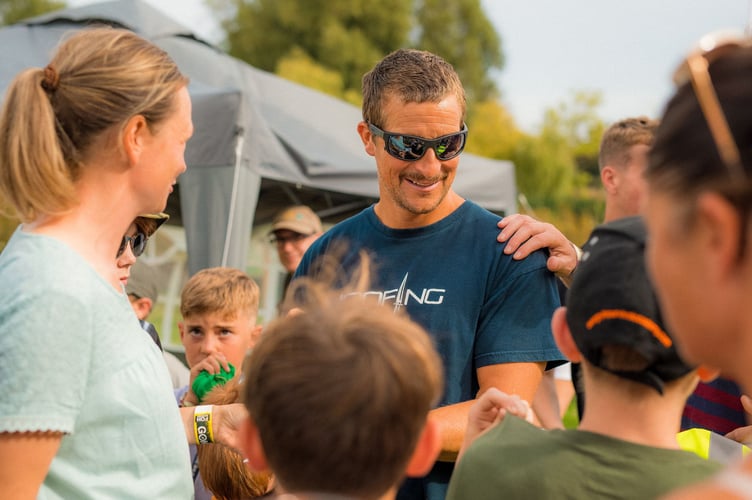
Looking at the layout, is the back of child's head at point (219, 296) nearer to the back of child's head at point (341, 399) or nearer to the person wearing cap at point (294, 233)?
the back of child's head at point (341, 399)

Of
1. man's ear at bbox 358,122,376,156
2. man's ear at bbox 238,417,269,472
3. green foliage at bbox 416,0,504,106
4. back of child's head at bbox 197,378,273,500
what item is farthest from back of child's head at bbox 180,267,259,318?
green foliage at bbox 416,0,504,106

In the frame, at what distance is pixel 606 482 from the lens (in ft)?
5.19

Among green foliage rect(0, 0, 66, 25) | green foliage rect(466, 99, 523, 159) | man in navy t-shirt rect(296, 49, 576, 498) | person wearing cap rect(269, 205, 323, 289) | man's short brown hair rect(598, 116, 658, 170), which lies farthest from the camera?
green foliage rect(0, 0, 66, 25)

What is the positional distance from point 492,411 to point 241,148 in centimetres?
552

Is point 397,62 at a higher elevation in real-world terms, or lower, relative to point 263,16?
lower

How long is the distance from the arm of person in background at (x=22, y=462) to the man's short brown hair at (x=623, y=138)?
123 inches

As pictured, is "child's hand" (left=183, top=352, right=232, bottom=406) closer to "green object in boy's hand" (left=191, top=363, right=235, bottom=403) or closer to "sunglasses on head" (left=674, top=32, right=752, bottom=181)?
"green object in boy's hand" (left=191, top=363, right=235, bottom=403)

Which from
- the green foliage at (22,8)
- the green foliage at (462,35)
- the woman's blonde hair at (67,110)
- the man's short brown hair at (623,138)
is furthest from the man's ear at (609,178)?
the green foliage at (22,8)

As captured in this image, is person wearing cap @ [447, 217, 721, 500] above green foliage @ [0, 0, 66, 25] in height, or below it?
below

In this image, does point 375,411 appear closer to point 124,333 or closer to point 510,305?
point 124,333

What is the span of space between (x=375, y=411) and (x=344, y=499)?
15 cm

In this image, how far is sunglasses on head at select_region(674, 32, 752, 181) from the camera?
0.94 metres

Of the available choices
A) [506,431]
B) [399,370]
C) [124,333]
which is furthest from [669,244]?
[124,333]

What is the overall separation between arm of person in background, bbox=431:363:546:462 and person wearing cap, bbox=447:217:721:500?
612 mm
